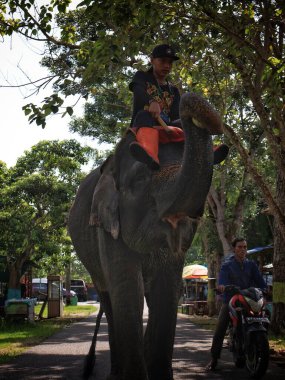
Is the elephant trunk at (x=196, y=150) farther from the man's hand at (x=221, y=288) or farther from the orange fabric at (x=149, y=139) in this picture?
the man's hand at (x=221, y=288)

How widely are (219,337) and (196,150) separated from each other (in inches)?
197

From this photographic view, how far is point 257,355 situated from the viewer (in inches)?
282

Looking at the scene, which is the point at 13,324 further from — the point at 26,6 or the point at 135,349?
the point at 135,349

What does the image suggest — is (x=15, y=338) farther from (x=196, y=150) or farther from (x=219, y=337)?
(x=196, y=150)

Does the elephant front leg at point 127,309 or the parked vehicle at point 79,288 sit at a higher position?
the parked vehicle at point 79,288

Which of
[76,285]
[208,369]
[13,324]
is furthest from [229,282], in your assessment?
[76,285]

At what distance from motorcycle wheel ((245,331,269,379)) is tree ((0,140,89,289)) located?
17910mm

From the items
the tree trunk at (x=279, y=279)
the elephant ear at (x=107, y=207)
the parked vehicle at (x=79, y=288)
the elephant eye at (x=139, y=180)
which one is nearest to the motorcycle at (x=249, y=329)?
the elephant ear at (x=107, y=207)

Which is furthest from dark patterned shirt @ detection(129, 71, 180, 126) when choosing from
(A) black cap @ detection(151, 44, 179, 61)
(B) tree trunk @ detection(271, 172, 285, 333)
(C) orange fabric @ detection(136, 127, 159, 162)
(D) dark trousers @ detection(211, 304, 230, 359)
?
(B) tree trunk @ detection(271, 172, 285, 333)

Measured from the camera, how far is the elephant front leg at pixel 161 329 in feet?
15.9

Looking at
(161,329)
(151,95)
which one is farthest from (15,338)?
(151,95)

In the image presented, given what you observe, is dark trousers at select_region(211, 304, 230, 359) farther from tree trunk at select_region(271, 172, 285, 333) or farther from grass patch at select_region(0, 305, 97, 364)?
tree trunk at select_region(271, 172, 285, 333)

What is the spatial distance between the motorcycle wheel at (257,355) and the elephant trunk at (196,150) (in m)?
3.76

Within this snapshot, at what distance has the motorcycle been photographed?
709cm
